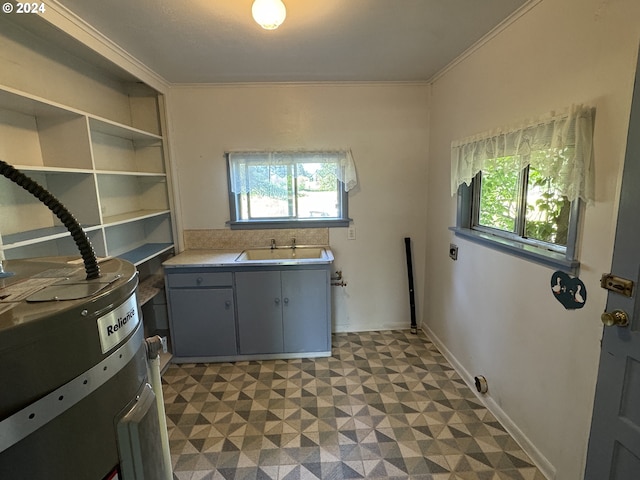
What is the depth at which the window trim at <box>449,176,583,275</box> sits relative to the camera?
1.41 m

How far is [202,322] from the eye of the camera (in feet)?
8.75

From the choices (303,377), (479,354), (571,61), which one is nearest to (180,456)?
(303,377)

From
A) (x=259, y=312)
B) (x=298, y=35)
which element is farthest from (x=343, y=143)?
(x=259, y=312)

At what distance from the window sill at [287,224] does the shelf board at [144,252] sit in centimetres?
61

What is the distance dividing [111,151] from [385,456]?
286cm

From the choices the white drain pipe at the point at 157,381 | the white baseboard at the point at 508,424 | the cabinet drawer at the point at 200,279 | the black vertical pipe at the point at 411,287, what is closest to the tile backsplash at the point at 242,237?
the cabinet drawer at the point at 200,279

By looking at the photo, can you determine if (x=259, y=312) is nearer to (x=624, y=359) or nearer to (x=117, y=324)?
(x=117, y=324)

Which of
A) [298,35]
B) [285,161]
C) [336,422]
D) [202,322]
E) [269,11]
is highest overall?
[298,35]

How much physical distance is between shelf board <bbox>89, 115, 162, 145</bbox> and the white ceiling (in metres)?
0.49

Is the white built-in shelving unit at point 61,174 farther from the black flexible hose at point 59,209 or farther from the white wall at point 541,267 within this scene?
the white wall at point 541,267

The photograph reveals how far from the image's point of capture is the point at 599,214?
1.30m

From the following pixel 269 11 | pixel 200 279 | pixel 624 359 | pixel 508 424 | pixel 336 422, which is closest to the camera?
pixel 624 359

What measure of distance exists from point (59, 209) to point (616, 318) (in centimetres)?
171

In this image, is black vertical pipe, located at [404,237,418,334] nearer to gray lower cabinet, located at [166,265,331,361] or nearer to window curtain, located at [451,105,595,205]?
gray lower cabinet, located at [166,265,331,361]
